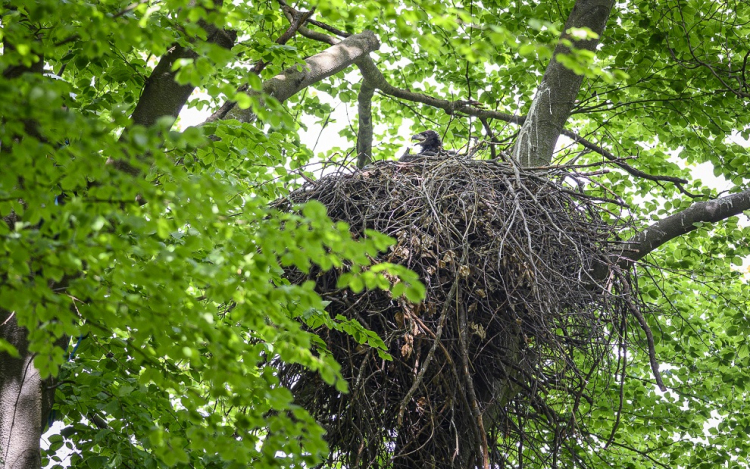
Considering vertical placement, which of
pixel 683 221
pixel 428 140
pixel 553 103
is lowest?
pixel 683 221

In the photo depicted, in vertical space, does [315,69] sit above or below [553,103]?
above

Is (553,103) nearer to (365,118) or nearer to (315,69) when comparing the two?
(315,69)

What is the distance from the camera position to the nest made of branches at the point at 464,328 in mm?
3389

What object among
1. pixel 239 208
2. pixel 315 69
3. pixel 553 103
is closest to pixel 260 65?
pixel 239 208

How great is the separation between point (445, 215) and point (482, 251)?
0.27 m

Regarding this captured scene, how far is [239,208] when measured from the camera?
3.96 m

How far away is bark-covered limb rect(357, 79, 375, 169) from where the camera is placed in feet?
22.2

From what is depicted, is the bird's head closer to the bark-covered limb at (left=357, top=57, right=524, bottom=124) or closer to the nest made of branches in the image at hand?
the bark-covered limb at (left=357, top=57, right=524, bottom=124)

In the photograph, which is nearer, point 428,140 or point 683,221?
point 683,221

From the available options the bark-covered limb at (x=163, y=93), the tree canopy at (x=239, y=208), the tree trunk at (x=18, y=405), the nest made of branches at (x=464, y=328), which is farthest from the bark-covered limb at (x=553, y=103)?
the tree trunk at (x=18, y=405)

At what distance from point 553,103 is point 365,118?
244 centimetres

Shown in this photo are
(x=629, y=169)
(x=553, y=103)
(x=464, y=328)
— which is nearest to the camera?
(x=464, y=328)

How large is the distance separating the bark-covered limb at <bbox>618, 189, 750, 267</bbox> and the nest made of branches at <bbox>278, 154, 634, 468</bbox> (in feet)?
2.38

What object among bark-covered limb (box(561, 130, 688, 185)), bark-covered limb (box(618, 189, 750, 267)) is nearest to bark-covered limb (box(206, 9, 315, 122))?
bark-covered limb (box(561, 130, 688, 185))
